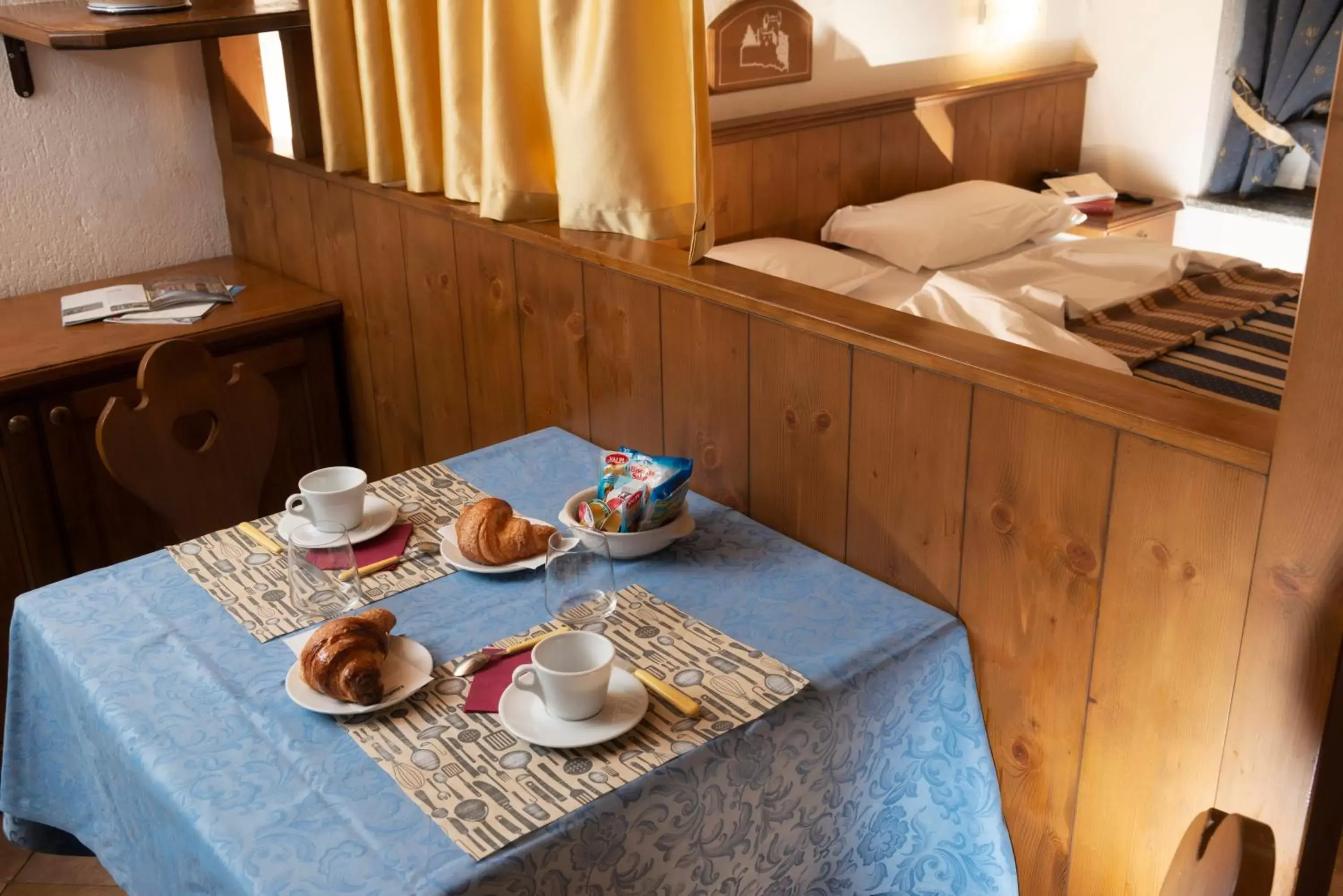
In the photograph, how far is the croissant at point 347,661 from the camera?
1.19 meters

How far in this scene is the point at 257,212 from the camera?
2.58 m

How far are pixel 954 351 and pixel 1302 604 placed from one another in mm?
432

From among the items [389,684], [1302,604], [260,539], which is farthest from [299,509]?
Answer: [1302,604]

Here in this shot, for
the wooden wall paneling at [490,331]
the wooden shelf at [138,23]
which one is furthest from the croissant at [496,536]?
the wooden shelf at [138,23]

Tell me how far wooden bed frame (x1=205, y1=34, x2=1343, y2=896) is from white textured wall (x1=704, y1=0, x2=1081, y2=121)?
136cm

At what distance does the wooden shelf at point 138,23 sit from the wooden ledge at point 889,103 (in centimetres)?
115

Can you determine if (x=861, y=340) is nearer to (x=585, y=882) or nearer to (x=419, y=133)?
(x=585, y=882)

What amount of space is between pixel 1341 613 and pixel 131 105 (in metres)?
2.37

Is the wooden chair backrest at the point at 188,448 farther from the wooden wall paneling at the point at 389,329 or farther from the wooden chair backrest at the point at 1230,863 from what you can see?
the wooden chair backrest at the point at 1230,863

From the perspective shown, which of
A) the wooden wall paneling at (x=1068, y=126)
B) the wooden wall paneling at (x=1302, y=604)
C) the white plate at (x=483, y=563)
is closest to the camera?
the wooden wall paneling at (x=1302, y=604)

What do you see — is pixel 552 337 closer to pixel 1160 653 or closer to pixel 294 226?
pixel 294 226

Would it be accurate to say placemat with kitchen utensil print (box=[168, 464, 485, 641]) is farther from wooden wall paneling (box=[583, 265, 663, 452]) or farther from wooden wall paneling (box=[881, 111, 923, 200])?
wooden wall paneling (box=[881, 111, 923, 200])

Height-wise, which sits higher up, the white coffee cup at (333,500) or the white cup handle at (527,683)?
the white coffee cup at (333,500)

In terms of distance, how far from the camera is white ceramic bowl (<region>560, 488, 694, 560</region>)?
1.47m
